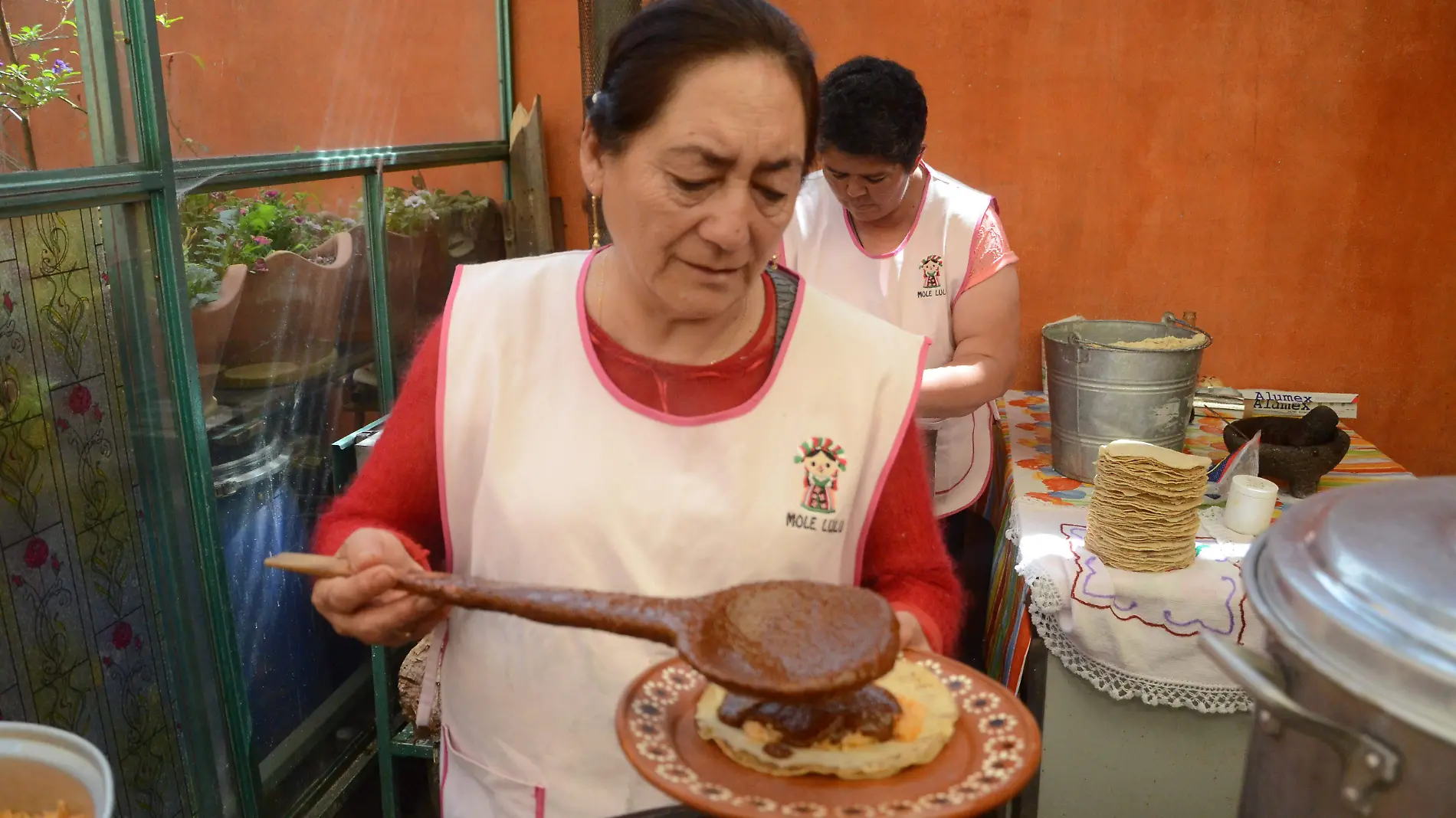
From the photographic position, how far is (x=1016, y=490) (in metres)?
3.00

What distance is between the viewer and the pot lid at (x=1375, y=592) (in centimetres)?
87

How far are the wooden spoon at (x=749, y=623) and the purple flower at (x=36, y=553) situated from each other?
3.81 ft

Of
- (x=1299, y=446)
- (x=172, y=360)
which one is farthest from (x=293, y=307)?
(x=1299, y=446)

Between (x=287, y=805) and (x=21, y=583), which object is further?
(x=287, y=805)

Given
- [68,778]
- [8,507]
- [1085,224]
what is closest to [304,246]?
[8,507]

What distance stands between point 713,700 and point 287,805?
7.55ft

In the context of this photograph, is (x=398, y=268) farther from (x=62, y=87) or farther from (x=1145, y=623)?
(x=1145, y=623)

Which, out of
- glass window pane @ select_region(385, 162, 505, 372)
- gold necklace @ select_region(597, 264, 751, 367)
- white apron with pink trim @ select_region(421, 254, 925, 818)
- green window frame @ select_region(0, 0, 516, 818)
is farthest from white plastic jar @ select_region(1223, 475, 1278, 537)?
glass window pane @ select_region(385, 162, 505, 372)

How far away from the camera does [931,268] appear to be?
285 centimetres

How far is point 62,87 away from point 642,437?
1.47 m

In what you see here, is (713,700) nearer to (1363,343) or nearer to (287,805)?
(287,805)

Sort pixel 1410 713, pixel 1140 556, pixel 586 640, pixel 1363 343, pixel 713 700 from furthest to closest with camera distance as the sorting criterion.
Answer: pixel 1363 343
pixel 1140 556
pixel 586 640
pixel 713 700
pixel 1410 713

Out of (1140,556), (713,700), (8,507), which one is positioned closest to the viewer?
(713,700)

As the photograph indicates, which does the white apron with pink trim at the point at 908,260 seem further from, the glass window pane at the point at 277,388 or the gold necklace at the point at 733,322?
the glass window pane at the point at 277,388
